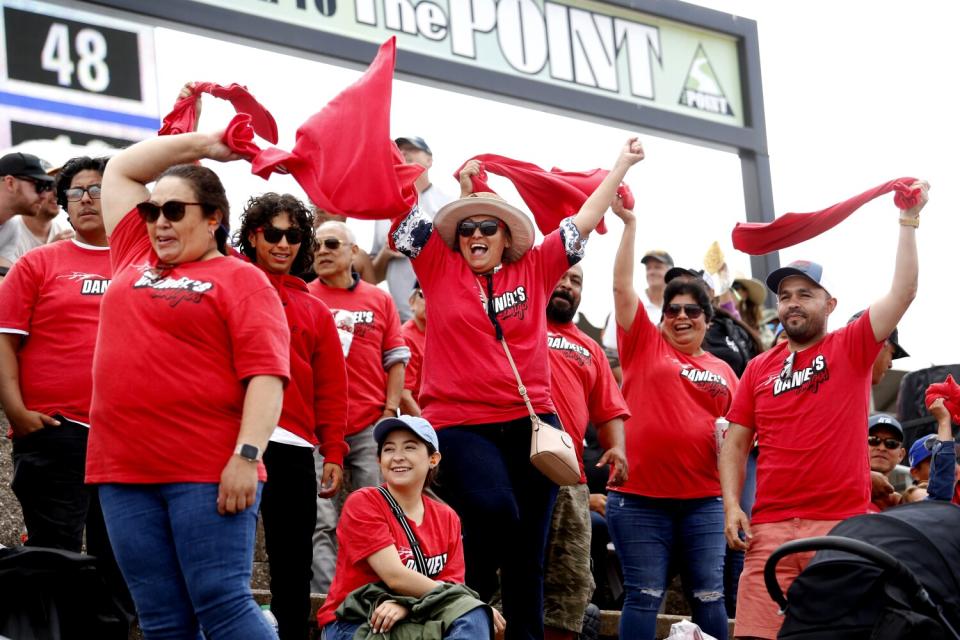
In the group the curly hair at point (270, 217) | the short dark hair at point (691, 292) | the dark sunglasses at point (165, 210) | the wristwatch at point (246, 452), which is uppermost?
the curly hair at point (270, 217)

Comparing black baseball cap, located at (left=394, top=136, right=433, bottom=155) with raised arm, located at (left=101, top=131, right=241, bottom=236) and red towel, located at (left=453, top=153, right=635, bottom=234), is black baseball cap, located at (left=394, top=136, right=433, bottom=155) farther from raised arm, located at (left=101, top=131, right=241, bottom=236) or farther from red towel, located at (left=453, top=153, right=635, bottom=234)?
raised arm, located at (left=101, top=131, right=241, bottom=236)

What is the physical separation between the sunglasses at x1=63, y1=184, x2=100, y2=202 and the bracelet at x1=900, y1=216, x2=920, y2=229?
3657 mm

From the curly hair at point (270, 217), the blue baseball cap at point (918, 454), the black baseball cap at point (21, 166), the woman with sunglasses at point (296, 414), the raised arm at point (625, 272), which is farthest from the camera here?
the blue baseball cap at point (918, 454)

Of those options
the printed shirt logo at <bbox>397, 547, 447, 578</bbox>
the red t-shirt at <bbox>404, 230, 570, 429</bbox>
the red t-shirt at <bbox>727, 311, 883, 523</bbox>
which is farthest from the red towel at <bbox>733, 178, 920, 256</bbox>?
the printed shirt logo at <bbox>397, 547, 447, 578</bbox>

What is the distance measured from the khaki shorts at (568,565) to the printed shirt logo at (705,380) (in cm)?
87

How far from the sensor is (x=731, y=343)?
9414 millimetres

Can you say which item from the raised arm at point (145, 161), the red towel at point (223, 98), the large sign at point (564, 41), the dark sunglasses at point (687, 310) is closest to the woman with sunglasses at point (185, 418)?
the raised arm at point (145, 161)

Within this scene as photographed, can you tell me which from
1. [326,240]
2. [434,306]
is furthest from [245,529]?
[326,240]

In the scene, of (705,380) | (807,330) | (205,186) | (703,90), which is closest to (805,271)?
(807,330)

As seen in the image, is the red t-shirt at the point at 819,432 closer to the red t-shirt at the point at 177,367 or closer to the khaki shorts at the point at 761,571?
the khaki shorts at the point at 761,571

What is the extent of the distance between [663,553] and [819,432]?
49.3 inches

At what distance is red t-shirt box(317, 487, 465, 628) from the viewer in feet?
19.1

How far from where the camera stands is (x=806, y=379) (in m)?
6.34

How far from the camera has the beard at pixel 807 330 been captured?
648 cm
